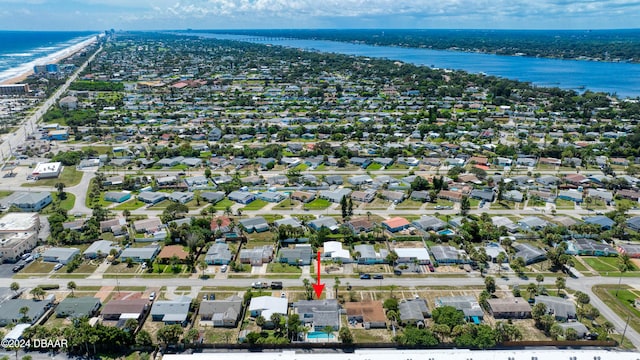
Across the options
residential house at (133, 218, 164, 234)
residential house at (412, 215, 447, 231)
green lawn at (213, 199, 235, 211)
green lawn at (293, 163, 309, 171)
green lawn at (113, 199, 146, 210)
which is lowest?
green lawn at (113, 199, 146, 210)

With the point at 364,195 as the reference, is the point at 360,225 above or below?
below

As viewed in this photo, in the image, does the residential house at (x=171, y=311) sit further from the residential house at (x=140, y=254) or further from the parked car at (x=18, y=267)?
the parked car at (x=18, y=267)

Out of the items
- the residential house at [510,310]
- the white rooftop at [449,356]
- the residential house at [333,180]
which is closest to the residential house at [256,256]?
the white rooftop at [449,356]

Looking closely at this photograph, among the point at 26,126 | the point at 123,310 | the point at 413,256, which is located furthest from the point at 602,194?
the point at 26,126

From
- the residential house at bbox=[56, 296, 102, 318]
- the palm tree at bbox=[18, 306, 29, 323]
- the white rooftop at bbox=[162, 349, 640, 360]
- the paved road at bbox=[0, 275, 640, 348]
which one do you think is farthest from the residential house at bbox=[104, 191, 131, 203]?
the white rooftop at bbox=[162, 349, 640, 360]

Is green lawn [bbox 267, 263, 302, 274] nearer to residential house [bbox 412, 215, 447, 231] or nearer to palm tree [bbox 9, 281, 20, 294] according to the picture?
residential house [bbox 412, 215, 447, 231]

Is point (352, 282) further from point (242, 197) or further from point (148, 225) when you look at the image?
point (148, 225)

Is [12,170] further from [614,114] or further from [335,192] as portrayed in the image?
[614,114]
